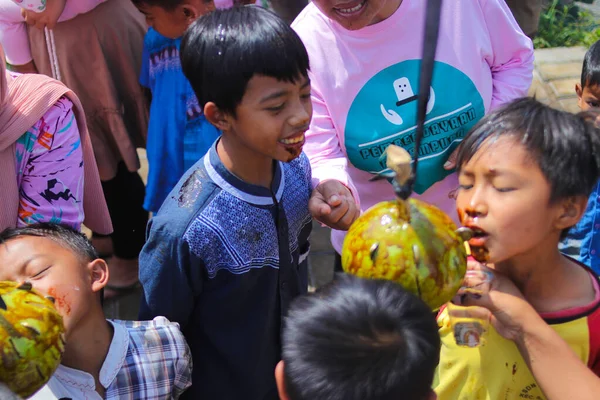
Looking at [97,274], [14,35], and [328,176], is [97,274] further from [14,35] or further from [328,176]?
[14,35]

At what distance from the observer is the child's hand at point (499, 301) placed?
57.9 inches

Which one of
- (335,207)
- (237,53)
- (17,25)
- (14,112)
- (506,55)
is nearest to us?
(237,53)

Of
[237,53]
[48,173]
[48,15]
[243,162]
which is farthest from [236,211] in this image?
[48,15]

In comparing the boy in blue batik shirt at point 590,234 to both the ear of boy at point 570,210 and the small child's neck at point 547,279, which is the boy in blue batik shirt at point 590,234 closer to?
the small child's neck at point 547,279

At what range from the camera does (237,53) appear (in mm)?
1760

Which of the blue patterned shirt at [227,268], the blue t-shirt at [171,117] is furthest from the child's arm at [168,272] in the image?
the blue t-shirt at [171,117]

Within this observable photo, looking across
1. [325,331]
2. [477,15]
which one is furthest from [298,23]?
[325,331]

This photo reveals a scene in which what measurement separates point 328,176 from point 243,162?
29 cm

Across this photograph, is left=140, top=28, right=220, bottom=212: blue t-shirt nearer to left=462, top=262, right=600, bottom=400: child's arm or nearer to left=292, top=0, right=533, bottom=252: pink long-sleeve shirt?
left=292, top=0, right=533, bottom=252: pink long-sleeve shirt

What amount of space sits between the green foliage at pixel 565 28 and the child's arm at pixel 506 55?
412 centimetres

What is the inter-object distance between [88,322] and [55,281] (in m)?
0.18

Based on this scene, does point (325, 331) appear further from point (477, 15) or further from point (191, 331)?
point (477, 15)

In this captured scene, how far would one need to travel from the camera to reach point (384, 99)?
6.87ft

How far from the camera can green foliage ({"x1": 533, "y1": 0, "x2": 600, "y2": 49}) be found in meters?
6.13
